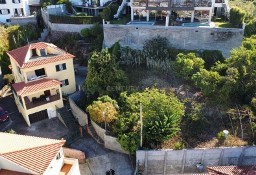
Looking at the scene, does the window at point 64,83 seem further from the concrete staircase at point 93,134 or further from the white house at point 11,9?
the white house at point 11,9

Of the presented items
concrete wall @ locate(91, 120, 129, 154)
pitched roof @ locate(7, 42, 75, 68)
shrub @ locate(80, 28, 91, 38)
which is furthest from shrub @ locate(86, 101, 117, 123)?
shrub @ locate(80, 28, 91, 38)

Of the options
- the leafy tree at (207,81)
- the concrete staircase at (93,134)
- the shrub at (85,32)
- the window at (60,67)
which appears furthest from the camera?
the shrub at (85,32)

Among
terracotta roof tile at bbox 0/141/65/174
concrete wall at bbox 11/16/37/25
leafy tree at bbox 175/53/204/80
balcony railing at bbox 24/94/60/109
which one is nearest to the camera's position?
terracotta roof tile at bbox 0/141/65/174

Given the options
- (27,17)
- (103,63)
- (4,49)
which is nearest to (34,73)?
(103,63)

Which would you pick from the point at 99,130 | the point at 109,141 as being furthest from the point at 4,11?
the point at 109,141

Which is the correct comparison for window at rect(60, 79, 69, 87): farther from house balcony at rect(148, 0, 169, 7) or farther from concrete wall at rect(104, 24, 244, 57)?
house balcony at rect(148, 0, 169, 7)

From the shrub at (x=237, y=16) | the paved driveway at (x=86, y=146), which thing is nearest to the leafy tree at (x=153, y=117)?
the paved driveway at (x=86, y=146)

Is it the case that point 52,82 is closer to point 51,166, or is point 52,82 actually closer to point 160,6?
point 51,166

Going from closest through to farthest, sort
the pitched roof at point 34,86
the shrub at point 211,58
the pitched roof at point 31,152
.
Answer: the pitched roof at point 31,152, the pitched roof at point 34,86, the shrub at point 211,58
